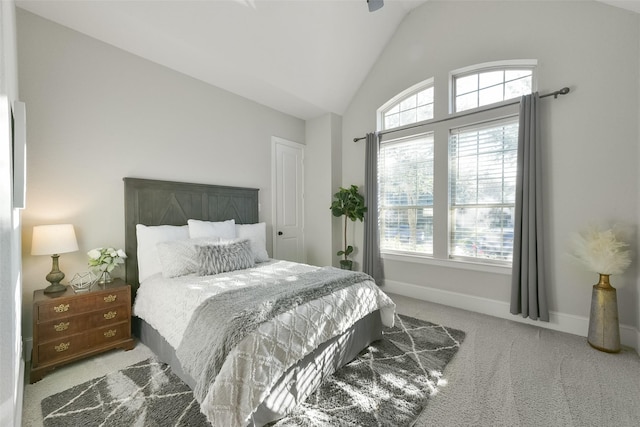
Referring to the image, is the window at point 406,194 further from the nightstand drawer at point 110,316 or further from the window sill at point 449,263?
the nightstand drawer at point 110,316

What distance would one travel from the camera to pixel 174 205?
3094 mm

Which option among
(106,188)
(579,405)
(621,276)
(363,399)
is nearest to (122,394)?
(363,399)

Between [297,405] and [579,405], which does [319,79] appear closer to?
[297,405]

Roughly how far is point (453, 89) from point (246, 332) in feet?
12.4

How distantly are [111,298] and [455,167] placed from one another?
13.0ft

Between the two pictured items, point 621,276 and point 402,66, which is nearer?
point 621,276

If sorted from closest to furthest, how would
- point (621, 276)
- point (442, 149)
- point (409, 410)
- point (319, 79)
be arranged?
point (409, 410) → point (621, 276) → point (442, 149) → point (319, 79)

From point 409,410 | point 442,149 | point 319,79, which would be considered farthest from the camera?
A: point 319,79

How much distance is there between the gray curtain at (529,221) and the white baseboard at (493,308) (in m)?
0.16

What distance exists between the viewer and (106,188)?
8.82 feet

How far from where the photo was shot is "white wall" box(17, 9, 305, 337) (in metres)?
2.33

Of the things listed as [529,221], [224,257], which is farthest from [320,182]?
[529,221]

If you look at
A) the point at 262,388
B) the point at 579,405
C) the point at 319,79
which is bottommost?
the point at 579,405

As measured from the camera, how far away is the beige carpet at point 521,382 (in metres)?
1.64
